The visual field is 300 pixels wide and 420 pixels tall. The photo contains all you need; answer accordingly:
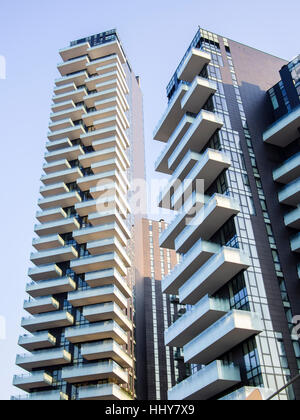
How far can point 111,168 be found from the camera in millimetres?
74125

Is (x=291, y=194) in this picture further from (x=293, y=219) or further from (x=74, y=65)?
(x=74, y=65)

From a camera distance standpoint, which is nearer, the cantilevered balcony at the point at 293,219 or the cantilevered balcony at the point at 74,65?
the cantilevered balcony at the point at 293,219

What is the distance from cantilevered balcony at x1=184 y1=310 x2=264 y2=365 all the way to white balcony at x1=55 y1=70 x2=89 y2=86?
206 feet

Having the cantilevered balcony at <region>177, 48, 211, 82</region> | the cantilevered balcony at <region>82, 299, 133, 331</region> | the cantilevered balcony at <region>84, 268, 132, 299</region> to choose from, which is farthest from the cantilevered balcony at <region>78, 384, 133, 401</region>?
the cantilevered balcony at <region>177, 48, 211, 82</region>

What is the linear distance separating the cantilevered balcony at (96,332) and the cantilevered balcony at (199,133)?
2344cm

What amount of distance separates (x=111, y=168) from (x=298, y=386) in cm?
4898

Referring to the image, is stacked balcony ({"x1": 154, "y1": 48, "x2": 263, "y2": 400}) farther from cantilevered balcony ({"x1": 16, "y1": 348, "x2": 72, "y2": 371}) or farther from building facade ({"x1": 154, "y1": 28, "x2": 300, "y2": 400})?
cantilevered balcony ({"x1": 16, "y1": 348, "x2": 72, "y2": 371})

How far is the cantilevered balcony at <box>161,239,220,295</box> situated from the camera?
4194 cm

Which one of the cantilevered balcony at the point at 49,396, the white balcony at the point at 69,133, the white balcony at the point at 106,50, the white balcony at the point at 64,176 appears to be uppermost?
the white balcony at the point at 106,50

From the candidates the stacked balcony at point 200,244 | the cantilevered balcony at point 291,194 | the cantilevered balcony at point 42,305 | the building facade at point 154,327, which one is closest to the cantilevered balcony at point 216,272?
the stacked balcony at point 200,244

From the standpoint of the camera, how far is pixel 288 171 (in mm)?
44875

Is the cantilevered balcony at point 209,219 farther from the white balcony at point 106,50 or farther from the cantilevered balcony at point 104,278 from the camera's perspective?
the white balcony at point 106,50

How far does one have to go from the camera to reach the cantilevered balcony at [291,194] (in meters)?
43.5
